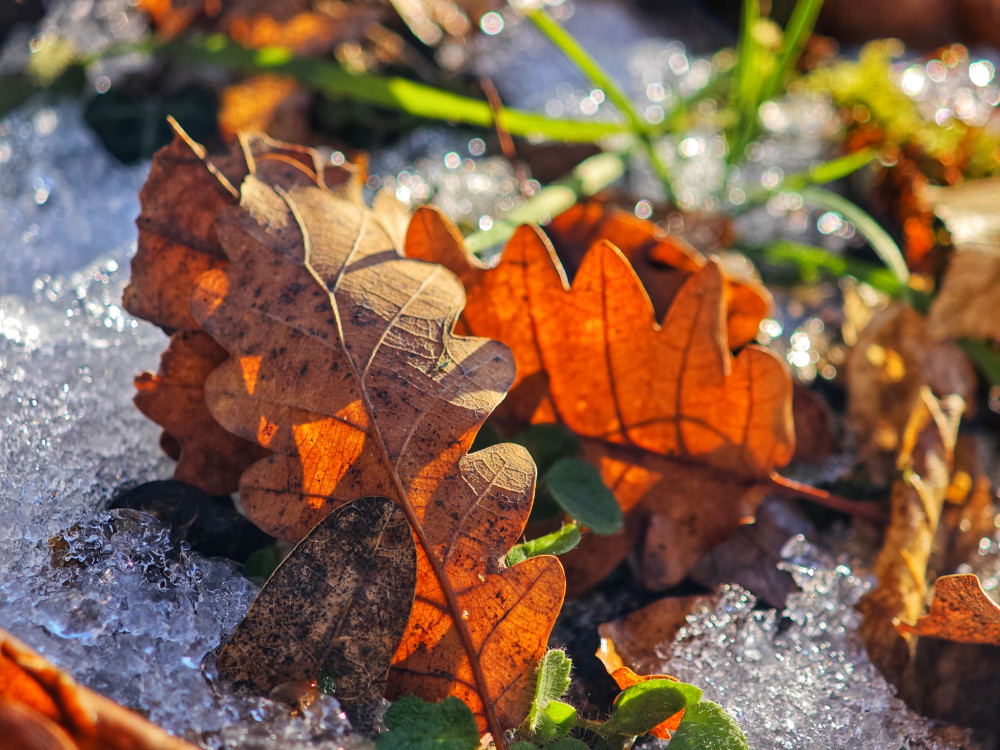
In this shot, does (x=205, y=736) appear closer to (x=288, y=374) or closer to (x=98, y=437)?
(x=288, y=374)

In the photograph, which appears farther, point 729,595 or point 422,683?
point 729,595

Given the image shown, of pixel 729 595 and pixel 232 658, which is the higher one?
pixel 232 658

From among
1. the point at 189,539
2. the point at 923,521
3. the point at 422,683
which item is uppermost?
the point at 189,539

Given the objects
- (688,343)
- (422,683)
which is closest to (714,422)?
(688,343)

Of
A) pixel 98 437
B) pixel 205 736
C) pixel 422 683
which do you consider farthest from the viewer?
pixel 98 437

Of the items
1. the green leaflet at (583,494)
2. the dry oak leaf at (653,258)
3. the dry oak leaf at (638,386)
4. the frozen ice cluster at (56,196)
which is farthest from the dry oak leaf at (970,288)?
the frozen ice cluster at (56,196)

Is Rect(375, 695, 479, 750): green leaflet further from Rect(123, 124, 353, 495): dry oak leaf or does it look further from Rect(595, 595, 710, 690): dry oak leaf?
Rect(123, 124, 353, 495): dry oak leaf
